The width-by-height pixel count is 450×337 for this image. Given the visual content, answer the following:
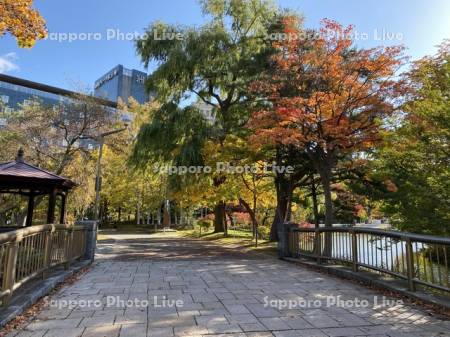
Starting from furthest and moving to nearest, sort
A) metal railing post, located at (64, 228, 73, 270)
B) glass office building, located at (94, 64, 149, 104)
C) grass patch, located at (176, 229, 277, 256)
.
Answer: glass office building, located at (94, 64, 149, 104), grass patch, located at (176, 229, 277, 256), metal railing post, located at (64, 228, 73, 270)

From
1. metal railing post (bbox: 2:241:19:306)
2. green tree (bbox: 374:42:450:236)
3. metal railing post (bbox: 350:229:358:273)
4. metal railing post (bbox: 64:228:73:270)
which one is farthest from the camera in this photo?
metal railing post (bbox: 64:228:73:270)

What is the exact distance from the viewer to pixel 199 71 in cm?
1577

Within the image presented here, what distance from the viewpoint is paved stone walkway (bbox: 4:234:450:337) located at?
3.68m

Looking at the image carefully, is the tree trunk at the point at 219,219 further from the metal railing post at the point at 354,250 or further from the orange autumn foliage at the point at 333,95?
the metal railing post at the point at 354,250

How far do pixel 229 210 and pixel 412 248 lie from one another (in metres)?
25.1

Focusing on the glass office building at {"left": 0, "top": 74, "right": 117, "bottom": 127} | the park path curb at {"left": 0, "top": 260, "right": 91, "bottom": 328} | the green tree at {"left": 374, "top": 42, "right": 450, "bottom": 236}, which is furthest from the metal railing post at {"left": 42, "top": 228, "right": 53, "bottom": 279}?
the glass office building at {"left": 0, "top": 74, "right": 117, "bottom": 127}

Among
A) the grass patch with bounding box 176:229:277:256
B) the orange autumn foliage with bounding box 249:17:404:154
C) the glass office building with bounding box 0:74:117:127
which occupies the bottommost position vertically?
the grass patch with bounding box 176:229:277:256

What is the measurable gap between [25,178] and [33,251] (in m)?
3.19

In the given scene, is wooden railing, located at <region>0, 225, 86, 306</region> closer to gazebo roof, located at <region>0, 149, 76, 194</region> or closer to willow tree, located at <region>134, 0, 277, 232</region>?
gazebo roof, located at <region>0, 149, 76, 194</region>

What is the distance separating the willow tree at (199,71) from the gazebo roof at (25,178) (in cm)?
668

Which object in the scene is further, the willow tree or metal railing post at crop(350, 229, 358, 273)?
the willow tree

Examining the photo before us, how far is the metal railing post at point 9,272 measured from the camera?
13.3 feet

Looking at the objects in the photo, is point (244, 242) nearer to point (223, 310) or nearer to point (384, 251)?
point (384, 251)

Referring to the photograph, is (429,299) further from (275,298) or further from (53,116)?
(53,116)
